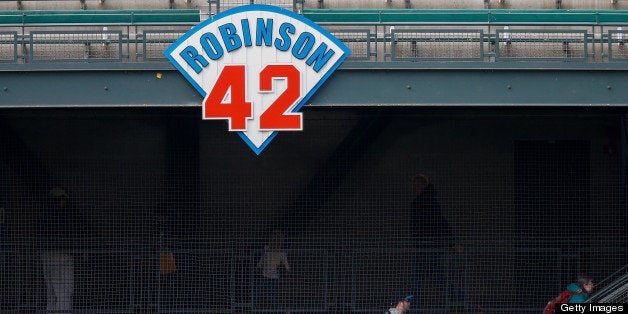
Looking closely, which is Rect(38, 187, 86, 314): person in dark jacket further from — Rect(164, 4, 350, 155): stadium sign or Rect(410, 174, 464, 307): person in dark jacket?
Rect(410, 174, 464, 307): person in dark jacket

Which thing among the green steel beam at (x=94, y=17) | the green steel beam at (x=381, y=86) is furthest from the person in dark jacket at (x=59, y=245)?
the green steel beam at (x=381, y=86)

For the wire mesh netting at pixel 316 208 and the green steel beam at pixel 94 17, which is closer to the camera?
the green steel beam at pixel 94 17

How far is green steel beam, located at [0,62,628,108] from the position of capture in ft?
35.2

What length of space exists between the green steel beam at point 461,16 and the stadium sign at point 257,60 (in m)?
2.33

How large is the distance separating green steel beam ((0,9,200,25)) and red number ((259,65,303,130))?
7.81 ft

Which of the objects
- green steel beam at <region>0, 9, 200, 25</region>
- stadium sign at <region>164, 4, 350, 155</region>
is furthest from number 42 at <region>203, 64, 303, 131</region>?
green steel beam at <region>0, 9, 200, 25</region>

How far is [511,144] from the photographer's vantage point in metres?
14.0

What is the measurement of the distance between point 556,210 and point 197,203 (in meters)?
5.42

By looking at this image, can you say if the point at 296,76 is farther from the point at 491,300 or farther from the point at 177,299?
the point at 491,300

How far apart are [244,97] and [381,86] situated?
5.39ft

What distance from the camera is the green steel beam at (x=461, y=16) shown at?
12883mm

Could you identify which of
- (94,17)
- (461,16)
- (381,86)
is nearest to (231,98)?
(381,86)

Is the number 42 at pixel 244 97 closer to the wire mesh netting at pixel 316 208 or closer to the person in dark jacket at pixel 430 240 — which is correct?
the wire mesh netting at pixel 316 208

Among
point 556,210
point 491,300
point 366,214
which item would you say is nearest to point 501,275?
point 491,300
